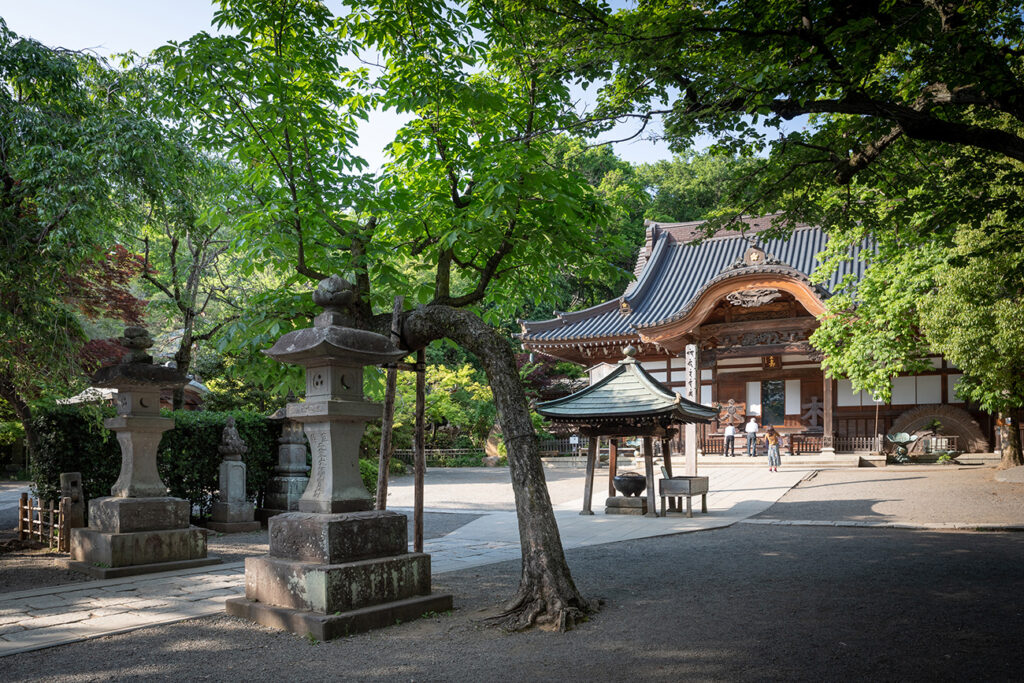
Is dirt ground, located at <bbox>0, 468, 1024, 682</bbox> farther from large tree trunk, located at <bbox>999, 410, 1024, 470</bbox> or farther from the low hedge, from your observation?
large tree trunk, located at <bbox>999, 410, 1024, 470</bbox>

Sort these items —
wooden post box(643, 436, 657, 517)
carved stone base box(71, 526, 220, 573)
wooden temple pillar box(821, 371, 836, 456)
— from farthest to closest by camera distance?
wooden temple pillar box(821, 371, 836, 456)
wooden post box(643, 436, 657, 517)
carved stone base box(71, 526, 220, 573)

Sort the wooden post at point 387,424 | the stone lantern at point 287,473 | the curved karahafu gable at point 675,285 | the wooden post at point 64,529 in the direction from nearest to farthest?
the wooden post at point 387,424 → the wooden post at point 64,529 → the stone lantern at point 287,473 → the curved karahafu gable at point 675,285

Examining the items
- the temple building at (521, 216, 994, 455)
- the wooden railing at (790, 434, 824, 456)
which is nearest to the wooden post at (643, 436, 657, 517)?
the temple building at (521, 216, 994, 455)

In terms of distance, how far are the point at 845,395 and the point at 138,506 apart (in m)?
19.9

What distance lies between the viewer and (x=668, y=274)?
82.1ft

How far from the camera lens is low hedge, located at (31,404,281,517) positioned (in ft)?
31.3

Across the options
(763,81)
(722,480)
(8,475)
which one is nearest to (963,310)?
(722,480)

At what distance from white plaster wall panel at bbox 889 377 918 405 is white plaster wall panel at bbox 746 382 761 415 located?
3.93 m

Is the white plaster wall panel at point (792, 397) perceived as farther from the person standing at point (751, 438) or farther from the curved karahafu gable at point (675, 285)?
the curved karahafu gable at point (675, 285)

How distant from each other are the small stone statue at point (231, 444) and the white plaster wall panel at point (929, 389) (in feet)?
60.7

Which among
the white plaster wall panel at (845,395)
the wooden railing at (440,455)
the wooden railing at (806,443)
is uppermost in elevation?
the white plaster wall panel at (845,395)

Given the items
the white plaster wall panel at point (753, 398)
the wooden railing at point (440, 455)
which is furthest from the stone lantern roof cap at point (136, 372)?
the white plaster wall panel at point (753, 398)

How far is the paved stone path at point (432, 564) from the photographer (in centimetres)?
555

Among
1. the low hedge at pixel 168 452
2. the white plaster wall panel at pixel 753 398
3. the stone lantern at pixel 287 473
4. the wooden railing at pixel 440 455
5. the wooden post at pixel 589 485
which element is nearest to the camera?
the low hedge at pixel 168 452
